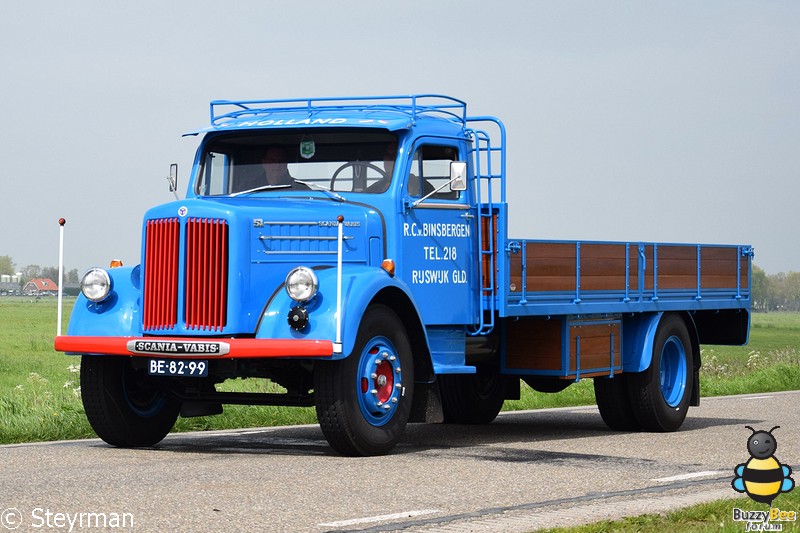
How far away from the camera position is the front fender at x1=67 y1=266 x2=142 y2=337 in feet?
38.0

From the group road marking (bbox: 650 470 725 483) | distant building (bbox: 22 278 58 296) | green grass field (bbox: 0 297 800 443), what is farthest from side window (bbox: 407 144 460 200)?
distant building (bbox: 22 278 58 296)

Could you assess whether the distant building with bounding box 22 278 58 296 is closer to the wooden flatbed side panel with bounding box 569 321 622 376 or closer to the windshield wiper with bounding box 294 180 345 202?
the wooden flatbed side panel with bounding box 569 321 622 376

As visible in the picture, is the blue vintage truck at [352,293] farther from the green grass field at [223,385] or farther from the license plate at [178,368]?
the green grass field at [223,385]

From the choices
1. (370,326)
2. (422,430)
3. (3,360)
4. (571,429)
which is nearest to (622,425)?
(571,429)

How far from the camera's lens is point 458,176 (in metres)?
12.0

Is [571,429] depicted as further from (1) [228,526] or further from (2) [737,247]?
(1) [228,526]

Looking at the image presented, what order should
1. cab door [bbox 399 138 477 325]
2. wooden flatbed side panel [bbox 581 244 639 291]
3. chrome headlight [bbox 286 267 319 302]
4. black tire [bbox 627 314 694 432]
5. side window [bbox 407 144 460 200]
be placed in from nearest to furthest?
1. chrome headlight [bbox 286 267 319 302]
2. cab door [bbox 399 138 477 325]
3. side window [bbox 407 144 460 200]
4. wooden flatbed side panel [bbox 581 244 639 291]
5. black tire [bbox 627 314 694 432]

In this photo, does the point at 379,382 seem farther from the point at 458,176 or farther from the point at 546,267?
the point at 546,267

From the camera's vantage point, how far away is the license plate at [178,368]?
36.1 ft

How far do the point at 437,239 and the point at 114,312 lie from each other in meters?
2.87

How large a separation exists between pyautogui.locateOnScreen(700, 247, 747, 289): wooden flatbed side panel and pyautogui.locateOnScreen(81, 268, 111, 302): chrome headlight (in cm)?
720

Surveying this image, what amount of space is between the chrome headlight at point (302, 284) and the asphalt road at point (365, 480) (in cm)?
125

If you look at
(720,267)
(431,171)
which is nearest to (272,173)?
(431,171)

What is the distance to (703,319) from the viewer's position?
17.4 m
